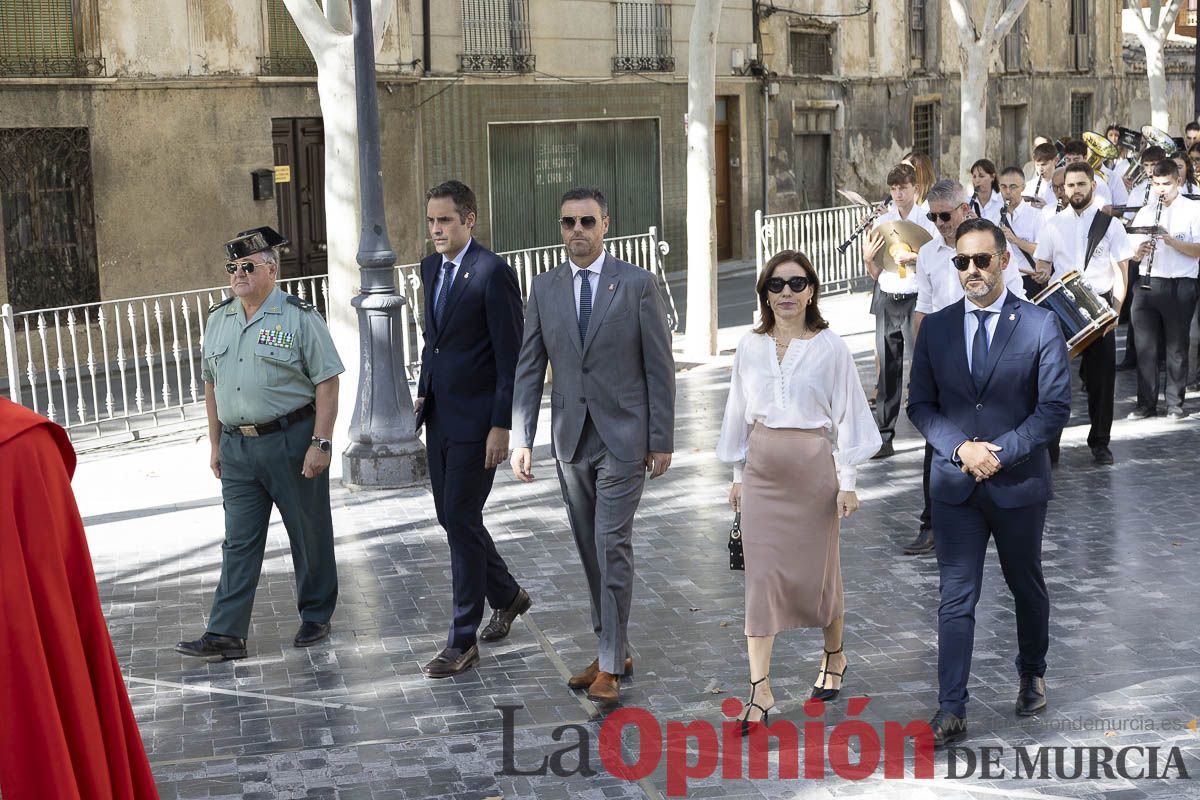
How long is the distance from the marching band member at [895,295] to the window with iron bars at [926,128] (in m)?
24.5

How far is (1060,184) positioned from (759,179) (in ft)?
48.5

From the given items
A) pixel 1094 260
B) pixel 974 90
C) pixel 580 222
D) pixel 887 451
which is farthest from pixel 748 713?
pixel 974 90

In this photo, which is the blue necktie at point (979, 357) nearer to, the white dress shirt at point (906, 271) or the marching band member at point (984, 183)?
the white dress shirt at point (906, 271)

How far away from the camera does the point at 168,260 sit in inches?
725

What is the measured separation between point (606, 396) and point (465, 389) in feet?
2.51

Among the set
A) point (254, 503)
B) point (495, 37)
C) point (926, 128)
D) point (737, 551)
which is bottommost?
point (737, 551)

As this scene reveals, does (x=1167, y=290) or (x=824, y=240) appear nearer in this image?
(x=1167, y=290)

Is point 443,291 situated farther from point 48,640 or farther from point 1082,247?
point 1082,247

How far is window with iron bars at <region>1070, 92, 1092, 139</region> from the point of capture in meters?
42.7

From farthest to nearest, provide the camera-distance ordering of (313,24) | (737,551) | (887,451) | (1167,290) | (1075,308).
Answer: (1167,290) → (313,24) → (887,451) → (1075,308) → (737,551)

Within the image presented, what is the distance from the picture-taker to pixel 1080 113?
4316 cm

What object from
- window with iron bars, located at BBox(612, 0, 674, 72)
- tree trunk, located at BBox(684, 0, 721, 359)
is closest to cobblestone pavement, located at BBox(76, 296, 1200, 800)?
tree trunk, located at BBox(684, 0, 721, 359)

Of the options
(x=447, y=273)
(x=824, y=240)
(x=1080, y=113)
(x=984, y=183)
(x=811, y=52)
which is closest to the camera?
(x=447, y=273)

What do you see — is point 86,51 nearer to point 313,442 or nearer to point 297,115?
point 297,115
